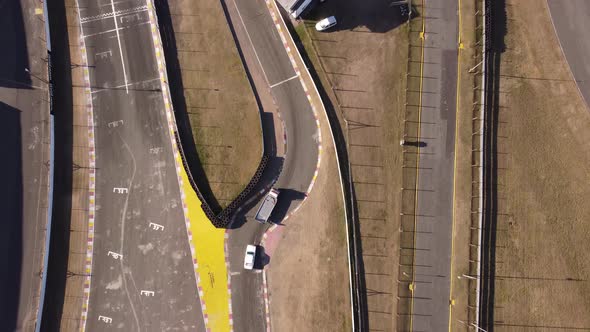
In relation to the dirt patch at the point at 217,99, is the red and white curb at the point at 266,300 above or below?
below

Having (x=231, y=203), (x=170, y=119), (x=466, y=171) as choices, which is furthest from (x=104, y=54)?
(x=466, y=171)

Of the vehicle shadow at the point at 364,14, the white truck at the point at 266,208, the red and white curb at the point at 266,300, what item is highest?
the vehicle shadow at the point at 364,14

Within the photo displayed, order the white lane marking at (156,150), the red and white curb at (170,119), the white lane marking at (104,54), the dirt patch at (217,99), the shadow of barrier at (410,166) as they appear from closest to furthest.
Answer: the shadow of barrier at (410,166), the red and white curb at (170,119), the dirt patch at (217,99), the white lane marking at (156,150), the white lane marking at (104,54)

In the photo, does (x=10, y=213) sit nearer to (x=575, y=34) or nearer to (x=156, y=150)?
(x=156, y=150)

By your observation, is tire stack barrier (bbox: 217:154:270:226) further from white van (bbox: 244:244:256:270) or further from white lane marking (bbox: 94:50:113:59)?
white lane marking (bbox: 94:50:113:59)

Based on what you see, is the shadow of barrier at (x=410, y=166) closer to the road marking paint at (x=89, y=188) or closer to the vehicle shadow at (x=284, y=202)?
the vehicle shadow at (x=284, y=202)

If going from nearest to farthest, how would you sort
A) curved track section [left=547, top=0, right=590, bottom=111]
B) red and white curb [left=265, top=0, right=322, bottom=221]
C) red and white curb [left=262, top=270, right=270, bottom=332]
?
red and white curb [left=262, top=270, right=270, bottom=332] < red and white curb [left=265, top=0, right=322, bottom=221] < curved track section [left=547, top=0, right=590, bottom=111]

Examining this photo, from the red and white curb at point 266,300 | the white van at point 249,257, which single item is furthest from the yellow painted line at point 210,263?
the red and white curb at point 266,300

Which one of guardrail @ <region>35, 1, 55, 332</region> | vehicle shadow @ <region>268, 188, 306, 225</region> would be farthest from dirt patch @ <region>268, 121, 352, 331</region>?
guardrail @ <region>35, 1, 55, 332</region>
